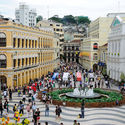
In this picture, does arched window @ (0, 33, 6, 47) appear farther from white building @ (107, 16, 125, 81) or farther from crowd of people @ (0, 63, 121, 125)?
white building @ (107, 16, 125, 81)

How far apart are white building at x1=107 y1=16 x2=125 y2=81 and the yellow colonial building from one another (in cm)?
1663

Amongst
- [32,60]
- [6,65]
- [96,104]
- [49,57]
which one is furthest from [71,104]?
[49,57]

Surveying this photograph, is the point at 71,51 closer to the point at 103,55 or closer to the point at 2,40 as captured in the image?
the point at 103,55

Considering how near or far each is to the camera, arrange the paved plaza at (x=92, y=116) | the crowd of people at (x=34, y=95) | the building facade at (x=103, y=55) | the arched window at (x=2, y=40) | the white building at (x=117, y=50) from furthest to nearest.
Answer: the building facade at (x=103, y=55) < the white building at (x=117, y=50) < the arched window at (x=2, y=40) < the crowd of people at (x=34, y=95) < the paved plaza at (x=92, y=116)

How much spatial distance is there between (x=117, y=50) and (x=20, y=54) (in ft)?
65.5

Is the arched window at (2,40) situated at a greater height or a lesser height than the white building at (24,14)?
lesser

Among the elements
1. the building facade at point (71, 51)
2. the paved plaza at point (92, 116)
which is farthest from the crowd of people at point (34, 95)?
the building facade at point (71, 51)

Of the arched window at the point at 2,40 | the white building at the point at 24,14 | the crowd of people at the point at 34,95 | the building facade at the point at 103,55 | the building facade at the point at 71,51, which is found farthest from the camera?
the white building at the point at 24,14

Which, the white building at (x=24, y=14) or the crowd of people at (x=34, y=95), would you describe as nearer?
the crowd of people at (x=34, y=95)

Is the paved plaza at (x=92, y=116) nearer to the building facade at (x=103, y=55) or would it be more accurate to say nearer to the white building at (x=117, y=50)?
the white building at (x=117, y=50)

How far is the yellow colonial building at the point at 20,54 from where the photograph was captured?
3669cm

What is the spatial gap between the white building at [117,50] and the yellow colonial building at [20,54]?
16.6 metres

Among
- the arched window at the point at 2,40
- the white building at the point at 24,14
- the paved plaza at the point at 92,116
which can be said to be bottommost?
the paved plaza at the point at 92,116

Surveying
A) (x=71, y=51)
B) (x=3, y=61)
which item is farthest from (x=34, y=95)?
(x=71, y=51)
